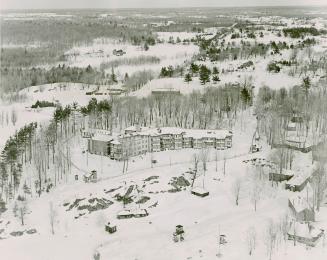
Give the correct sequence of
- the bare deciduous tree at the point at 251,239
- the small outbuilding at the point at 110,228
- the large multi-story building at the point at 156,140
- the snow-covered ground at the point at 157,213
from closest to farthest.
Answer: the bare deciduous tree at the point at 251,239 → the snow-covered ground at the point at 157,213 → the small outbuilding at the point at 110,228 → the large multi-story building at the point at 156,140

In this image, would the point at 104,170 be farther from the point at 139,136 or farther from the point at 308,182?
the point at 308,182

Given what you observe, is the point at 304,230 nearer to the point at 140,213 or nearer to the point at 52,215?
the point at 140,213

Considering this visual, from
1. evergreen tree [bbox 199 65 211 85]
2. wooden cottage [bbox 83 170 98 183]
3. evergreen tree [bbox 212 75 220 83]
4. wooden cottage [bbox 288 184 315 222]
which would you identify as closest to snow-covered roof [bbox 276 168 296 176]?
wooden cottage [bbox 288 184 315 222]

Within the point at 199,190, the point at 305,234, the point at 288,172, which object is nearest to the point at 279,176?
the point at 288,172

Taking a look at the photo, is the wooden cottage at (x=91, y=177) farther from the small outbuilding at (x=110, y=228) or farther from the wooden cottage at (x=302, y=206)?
the wooden cottage at (x=302, y=206)

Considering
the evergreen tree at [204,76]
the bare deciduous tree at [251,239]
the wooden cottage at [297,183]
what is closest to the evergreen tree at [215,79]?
the evergreen tree at [204,76]

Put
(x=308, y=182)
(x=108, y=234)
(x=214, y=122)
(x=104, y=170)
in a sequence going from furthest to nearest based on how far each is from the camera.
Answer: (x=214, y=122), (x=104, y=170), (x=308, y=182), (x=108, y=234)

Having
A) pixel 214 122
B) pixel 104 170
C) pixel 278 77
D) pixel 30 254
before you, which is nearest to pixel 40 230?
pixel 30 254

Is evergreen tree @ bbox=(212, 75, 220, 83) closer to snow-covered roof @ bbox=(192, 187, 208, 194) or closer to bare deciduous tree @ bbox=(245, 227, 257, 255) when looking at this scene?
snow-covered roof @ bbox=(192, 187, 208, 194)
